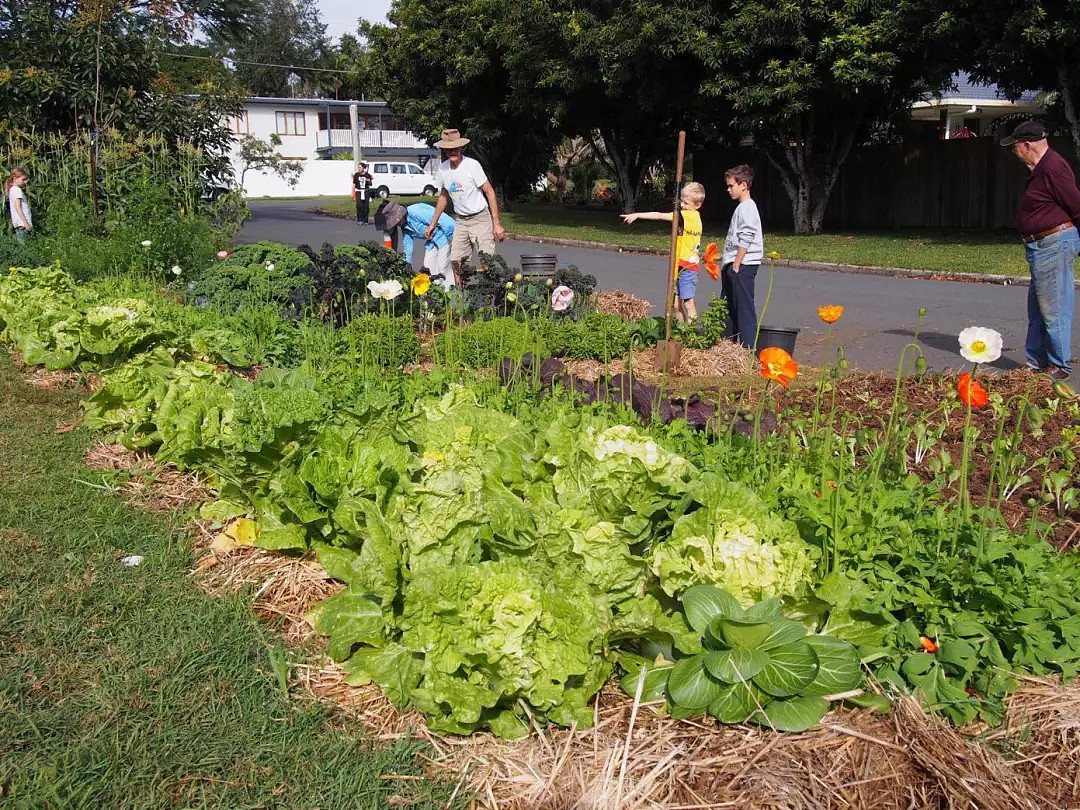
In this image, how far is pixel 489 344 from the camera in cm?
608

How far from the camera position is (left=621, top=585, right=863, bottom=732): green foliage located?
243 centimetres

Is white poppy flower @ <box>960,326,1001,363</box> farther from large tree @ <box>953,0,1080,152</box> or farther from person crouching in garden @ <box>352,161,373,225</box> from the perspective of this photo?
person crouching in garden @ <box>352,161,373,225</box>

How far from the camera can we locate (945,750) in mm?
2361

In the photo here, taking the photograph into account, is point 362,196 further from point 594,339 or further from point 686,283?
point 594,339

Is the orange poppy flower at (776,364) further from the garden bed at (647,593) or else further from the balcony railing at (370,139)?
the balcony railing at (370,139)

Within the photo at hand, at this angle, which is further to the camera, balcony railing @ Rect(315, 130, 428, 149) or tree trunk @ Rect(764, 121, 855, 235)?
balcony railing @ Rect(315, 130, 428, 149)

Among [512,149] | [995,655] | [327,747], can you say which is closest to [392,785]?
[327,747]

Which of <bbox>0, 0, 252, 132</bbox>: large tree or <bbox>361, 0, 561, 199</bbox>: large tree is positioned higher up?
<bbox>361, 0, 561, 199</bbox>: large tree

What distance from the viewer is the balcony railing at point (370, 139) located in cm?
6203

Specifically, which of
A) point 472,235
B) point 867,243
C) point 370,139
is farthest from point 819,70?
point 370,139

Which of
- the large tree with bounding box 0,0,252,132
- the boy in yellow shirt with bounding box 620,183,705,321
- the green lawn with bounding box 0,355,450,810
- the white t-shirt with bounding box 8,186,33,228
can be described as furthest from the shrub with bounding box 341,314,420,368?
the large tree with bounding box 0,0,252,132

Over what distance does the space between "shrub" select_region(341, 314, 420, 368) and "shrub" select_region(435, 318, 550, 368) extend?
293 mm

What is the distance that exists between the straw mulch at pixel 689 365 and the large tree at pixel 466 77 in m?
18.5

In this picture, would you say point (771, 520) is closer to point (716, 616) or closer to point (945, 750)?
point (716, 616)
